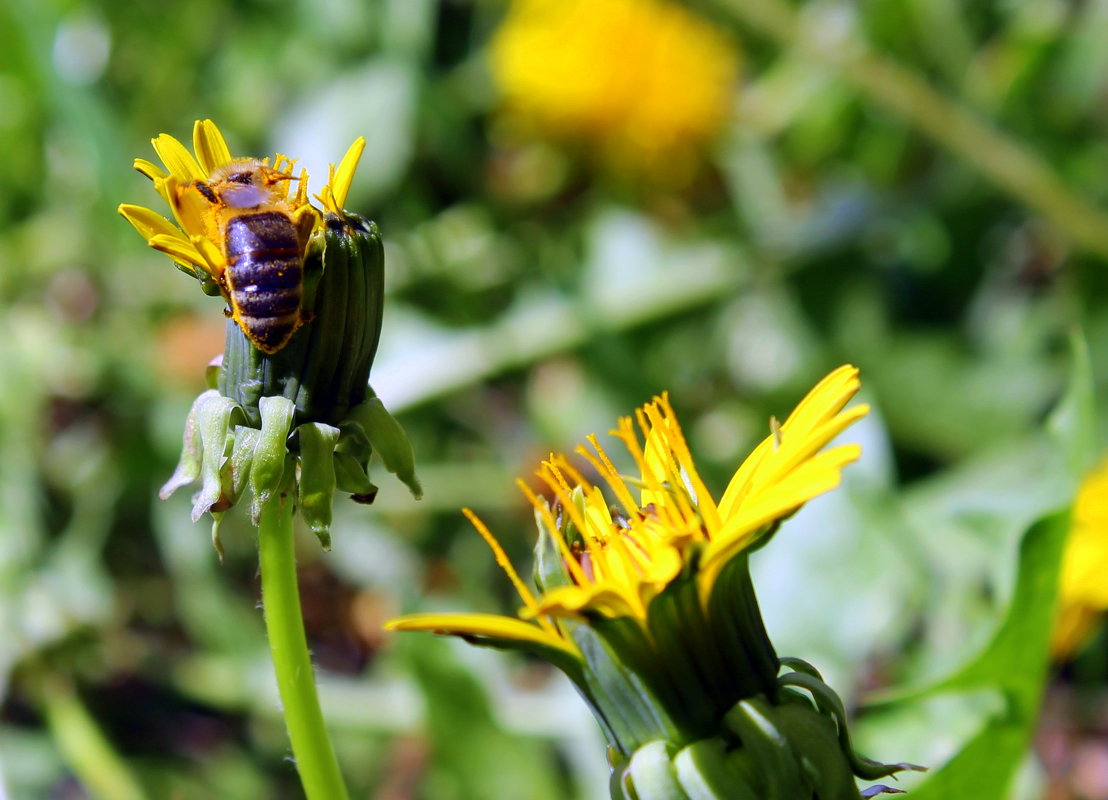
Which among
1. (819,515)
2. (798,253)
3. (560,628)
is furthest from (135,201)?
(560,628)

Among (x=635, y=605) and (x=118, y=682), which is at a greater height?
(x=118, y=682)

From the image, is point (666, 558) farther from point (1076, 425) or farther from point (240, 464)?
point (1076, 425)

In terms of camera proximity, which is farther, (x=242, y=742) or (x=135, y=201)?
(x=135, y=201)

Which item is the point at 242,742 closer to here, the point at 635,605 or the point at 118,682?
the point at 118,682

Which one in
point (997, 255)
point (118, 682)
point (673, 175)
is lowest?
point (118, 682)

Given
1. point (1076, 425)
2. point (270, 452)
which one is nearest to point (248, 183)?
point (270, 452)
